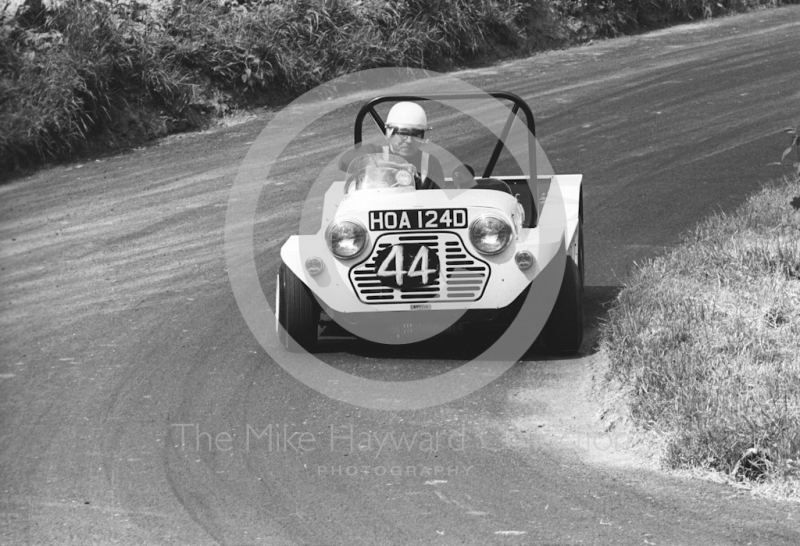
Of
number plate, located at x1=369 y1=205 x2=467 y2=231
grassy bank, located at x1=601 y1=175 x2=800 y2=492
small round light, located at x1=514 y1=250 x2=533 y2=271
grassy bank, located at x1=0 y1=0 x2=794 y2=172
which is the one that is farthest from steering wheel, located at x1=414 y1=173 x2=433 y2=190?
grassy bank, located at x1=0 y1=0 x2=794 y2=172

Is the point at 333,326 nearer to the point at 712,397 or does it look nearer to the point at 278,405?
the point at 278,405

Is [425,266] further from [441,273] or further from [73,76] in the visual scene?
[73,76]

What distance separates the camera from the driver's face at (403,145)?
24.3 feet

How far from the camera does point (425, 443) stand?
5602 millimetres

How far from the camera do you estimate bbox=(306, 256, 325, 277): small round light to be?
22.1 ft

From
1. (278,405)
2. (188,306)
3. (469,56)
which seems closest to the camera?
(278,405)

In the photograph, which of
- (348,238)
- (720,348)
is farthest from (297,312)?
(720,348)

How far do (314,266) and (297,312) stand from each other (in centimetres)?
36

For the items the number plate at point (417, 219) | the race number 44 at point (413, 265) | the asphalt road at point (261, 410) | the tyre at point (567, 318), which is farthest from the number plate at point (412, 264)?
the tyre at point (567, 318)

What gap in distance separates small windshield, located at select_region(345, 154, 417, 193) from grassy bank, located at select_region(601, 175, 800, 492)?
5.04ft

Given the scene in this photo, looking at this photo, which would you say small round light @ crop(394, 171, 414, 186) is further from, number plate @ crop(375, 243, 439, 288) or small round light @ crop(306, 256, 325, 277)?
small round light @ crop(306, 256, 325, 277)

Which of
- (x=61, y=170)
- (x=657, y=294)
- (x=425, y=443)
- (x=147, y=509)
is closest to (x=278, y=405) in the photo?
(x=425, y=443)

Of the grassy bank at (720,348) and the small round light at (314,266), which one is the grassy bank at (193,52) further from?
the grassy bank at (720,348)

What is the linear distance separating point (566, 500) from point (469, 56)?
40.3 feet
